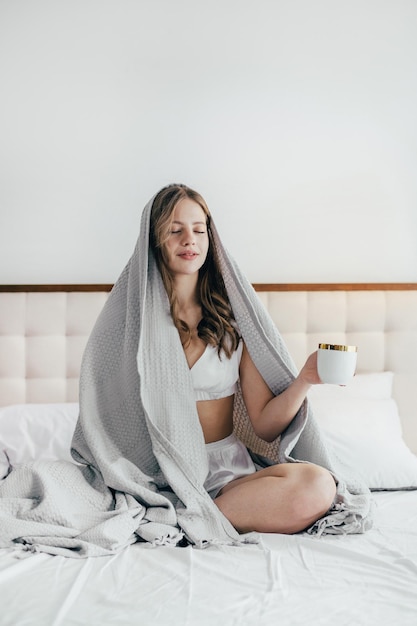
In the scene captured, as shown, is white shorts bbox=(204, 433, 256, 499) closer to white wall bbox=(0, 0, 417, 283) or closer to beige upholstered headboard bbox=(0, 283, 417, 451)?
beige upholstered headboard bbox=(0, 283, 417, 451)

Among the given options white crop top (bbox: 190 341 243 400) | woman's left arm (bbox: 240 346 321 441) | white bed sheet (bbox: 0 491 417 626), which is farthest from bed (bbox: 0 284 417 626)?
white crop top (bbox: 190 341 243 400)

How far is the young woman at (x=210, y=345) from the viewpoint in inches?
75.2

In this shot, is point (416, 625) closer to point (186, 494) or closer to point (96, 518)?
point (186, 494)

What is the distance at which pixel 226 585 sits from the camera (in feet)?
4.39

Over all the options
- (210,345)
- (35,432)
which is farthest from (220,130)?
(35,432)

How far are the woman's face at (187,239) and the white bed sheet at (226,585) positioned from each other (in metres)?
0.79

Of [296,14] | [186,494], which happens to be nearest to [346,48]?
[296,14]

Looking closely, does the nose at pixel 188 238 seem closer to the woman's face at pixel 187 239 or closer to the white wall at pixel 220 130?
the woman's face at pixel 187 239

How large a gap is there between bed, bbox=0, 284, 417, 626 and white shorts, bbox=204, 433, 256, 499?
0.26 metres

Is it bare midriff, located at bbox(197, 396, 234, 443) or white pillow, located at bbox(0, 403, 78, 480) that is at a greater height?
bare midriff, located at bbox(197, 396, 234, 443)

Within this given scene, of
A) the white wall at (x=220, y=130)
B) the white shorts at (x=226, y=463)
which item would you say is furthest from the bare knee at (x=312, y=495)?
the white wall at (x=220, y=130)

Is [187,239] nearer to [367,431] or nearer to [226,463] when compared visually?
[226,463]

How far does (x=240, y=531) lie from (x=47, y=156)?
1.69 m

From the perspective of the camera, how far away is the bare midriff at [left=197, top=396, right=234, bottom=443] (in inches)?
77.9
